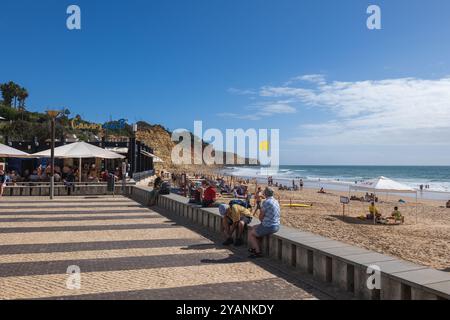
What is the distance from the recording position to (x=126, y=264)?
5.91m

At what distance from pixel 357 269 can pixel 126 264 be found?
141 inches

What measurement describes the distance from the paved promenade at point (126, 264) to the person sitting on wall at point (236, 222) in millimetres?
317

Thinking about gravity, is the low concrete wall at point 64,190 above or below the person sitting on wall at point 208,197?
below

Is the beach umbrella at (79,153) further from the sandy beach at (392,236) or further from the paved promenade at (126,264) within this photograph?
the sandy beach at (392,236)

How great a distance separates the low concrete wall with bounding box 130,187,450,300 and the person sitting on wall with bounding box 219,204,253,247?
0.74m

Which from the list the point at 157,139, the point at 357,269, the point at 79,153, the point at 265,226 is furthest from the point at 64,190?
the point at 157,139

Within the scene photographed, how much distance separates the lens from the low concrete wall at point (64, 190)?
644 inches

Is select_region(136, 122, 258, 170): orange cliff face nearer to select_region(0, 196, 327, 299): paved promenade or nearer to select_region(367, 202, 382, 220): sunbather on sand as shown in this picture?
select_region(367, 202, 382, 220): sunbather on sand

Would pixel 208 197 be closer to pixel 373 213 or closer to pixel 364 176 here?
pixel 373 213

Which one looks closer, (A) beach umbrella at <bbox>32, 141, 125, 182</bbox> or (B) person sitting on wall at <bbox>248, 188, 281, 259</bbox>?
(B) person sitting on wall at <bbox>248, 188, 281, 259</bbox>

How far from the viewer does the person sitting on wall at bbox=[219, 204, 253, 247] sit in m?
7.21

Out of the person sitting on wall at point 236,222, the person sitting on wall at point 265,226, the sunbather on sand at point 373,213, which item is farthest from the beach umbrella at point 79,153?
the sunbather on sand at point 373,213

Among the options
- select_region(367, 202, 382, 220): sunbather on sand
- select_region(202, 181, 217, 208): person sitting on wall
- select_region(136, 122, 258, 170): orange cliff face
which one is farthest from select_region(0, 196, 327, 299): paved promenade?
select_region(136, 122, 258, 170): orange cliff face
